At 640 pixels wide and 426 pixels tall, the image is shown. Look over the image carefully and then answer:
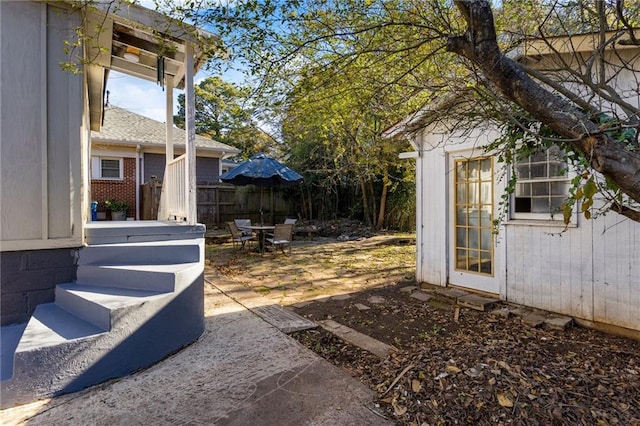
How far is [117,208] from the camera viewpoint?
11.9 meters

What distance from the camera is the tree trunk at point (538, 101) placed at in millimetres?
1985

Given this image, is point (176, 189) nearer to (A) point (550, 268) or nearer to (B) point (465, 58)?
(B) point (465, 58)

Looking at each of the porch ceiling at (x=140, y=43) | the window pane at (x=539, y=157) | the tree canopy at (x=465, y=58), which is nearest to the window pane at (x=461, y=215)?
the window pane at (x=539, y=157)

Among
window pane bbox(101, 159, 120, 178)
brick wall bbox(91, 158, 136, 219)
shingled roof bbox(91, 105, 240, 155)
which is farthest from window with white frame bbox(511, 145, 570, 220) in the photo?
window pane bbox(101, 159, 120, 178)

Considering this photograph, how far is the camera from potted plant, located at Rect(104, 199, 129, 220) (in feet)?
38.4

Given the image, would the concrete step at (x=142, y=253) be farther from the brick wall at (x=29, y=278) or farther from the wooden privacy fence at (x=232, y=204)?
the wooden privacy fence at (x=232, y=204)

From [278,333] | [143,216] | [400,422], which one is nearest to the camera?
[400,422]

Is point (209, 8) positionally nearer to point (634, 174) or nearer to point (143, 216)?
point (634, 174)

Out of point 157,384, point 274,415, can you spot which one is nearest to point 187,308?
point 157,384

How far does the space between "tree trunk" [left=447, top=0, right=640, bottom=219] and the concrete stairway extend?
318cm

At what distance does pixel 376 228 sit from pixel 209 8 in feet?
40.4

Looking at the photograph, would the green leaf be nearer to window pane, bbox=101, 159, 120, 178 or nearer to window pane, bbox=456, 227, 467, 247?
window pane, bbox=456, 227, 467, 247

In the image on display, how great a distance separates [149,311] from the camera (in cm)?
321

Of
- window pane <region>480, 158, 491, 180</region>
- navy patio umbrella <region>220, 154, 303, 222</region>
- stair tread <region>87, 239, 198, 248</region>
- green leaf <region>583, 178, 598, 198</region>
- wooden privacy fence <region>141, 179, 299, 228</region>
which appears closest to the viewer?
green leaf <region>583, 178, 598, 198</region>
